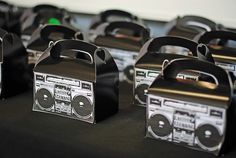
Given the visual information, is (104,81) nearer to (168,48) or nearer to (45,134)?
(45,134)

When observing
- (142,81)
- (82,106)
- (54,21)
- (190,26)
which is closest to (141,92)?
(142,81)

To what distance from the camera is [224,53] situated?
3.99 ft

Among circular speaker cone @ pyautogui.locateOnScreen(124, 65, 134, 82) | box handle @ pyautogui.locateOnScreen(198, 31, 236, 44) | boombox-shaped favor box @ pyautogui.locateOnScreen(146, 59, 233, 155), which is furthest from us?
circular speaker cone @ pyautogui.locateOnScreen(124, 65, 134, 82)

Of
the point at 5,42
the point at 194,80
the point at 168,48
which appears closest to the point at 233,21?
the point at 168,48

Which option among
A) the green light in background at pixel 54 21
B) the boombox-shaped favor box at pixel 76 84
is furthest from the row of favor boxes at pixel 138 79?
the green light in background at pixel 54 21

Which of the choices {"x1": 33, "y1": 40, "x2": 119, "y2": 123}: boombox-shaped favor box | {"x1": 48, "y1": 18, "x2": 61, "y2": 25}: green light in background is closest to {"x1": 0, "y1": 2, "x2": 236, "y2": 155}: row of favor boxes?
{"x1": 33, "y1": 40, "x2": 119, "y2": 123}: boombox-shaped favor box

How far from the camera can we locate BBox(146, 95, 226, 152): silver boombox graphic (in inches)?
35.0

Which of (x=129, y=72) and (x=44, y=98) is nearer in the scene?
(x=44, y=98)

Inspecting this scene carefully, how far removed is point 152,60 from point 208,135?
0.28m

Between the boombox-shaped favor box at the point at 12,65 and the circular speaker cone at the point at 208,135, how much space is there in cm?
52

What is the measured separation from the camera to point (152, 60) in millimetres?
1121

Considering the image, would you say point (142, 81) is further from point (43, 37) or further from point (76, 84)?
point (43, 37)

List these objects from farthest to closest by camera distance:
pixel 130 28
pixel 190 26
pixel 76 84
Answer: pixel 190 26 < pixel 130 28 < pixel 76 84

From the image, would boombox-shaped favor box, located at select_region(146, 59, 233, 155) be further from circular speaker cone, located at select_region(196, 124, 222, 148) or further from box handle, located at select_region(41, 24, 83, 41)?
box handle, located at select_region(41, 24, 83, 41)
